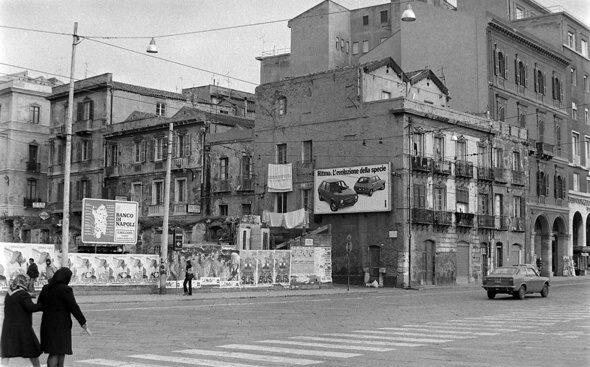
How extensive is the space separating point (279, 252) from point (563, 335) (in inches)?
1092

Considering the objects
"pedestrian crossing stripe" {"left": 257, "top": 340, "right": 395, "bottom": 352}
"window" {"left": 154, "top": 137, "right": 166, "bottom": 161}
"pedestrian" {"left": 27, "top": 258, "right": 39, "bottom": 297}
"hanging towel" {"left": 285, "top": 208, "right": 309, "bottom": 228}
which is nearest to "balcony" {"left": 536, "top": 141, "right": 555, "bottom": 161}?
"hanging towel" {"left": 285, "top": 208, "right": 309, "bottom": 228}

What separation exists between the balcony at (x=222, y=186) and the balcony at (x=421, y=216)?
49.2 feet

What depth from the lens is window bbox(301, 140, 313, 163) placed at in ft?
178

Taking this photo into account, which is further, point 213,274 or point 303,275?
point 303,275

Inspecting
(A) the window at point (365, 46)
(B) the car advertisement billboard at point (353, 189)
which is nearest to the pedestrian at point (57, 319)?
(B) the car advertisement billboard at point (353, 189)

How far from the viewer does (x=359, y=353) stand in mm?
14367

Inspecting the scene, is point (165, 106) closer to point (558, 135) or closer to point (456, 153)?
point (456, 153)

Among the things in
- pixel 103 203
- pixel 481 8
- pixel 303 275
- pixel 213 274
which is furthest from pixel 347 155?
pixel 481 8

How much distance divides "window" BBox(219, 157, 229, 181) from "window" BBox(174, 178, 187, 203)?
3.43 meters

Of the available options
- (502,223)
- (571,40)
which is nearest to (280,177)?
(502,223)

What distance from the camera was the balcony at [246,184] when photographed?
2248 inches

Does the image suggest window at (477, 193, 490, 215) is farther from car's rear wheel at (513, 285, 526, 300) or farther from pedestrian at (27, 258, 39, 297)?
pedestrian at (27, 258, 39, 297)

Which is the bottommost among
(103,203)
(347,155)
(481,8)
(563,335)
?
(563,335)

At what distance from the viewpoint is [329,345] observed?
51.4 ft
